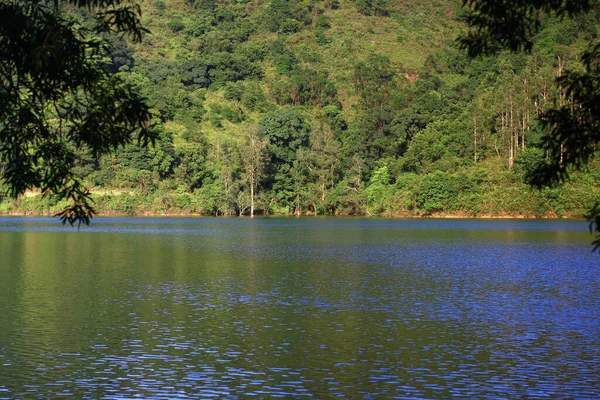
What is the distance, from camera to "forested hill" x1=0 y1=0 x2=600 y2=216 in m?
106

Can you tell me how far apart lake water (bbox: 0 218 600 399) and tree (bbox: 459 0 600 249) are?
5.67m

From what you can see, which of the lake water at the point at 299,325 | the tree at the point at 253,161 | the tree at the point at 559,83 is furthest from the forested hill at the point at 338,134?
the tree at the point at 559,83

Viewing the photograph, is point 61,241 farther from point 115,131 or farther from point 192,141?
point 192,141

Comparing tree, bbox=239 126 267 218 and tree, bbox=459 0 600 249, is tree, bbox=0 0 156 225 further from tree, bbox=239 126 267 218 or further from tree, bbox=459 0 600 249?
tree, bbox=239 126 267 218

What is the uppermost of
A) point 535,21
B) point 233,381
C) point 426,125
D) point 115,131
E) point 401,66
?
point 401,66

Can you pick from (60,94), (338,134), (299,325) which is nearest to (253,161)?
(338,134)

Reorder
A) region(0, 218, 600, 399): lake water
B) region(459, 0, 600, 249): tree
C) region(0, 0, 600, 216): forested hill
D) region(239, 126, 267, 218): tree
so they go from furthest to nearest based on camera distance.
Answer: region(239, 126, 267, 218): tree, region(0, 0, 600, 216): forested hill, region(0, 218, 600, 399): lake water, region(459, 0, 600, 249): tree

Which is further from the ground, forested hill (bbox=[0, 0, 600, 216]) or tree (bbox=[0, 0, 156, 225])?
forested hill (bbox=[0, 0, 600, 216])

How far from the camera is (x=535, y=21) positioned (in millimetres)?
13055

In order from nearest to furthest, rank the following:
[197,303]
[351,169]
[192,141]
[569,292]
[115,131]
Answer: [115,131], [197,303], [569,292], [351,169], [192,141]

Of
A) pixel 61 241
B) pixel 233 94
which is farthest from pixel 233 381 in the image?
pixel 233 94

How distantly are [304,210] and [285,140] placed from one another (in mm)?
10226

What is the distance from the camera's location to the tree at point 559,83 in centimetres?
1214

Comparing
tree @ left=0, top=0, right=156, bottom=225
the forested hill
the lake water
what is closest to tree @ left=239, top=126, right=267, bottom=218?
the forested hill
